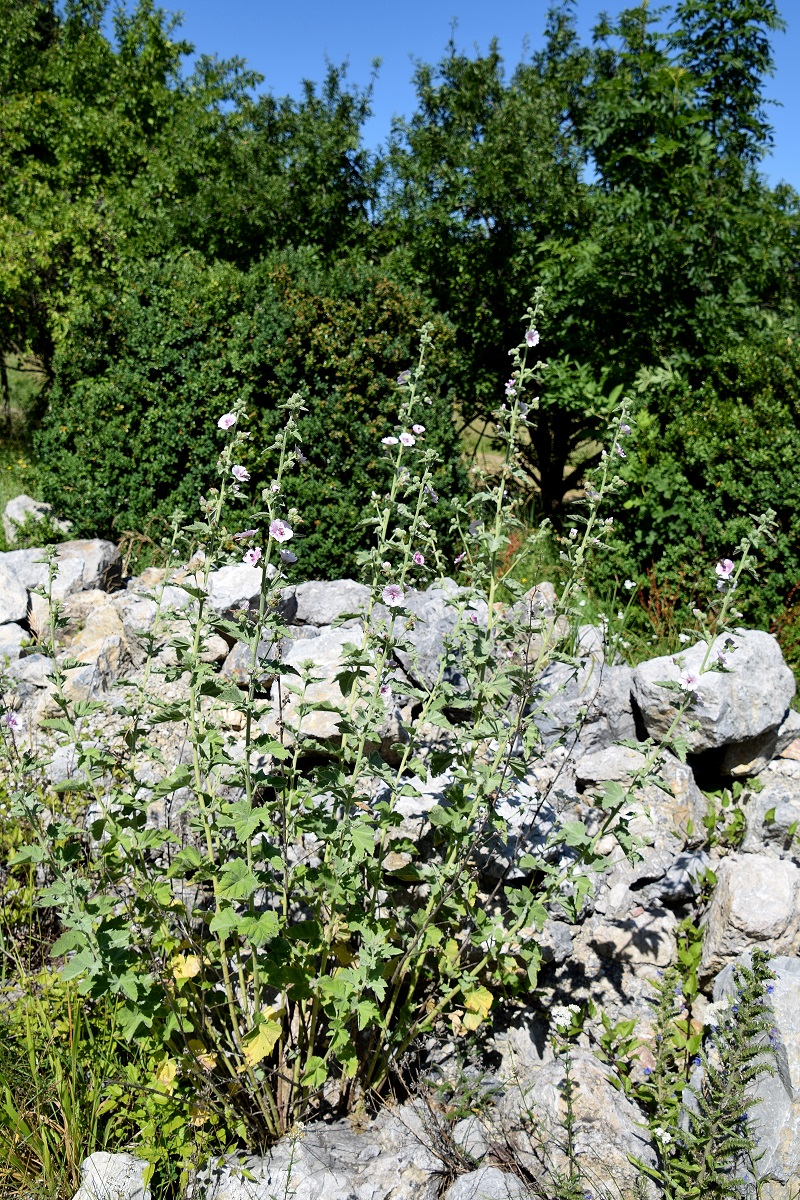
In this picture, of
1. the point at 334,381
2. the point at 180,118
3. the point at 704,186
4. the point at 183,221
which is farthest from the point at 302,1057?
the point at 180,118

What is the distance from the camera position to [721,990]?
9.89 feet

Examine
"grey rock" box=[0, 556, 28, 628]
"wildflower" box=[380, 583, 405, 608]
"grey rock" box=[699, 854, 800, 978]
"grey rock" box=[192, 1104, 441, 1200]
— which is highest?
"wildflower" box=[380, 583, 405, 608]

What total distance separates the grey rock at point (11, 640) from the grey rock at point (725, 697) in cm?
338

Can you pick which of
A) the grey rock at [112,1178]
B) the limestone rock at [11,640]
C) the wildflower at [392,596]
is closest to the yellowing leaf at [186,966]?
the grey rock at [112,1178]

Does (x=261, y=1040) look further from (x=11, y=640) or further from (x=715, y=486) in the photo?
(x=715, y=486)

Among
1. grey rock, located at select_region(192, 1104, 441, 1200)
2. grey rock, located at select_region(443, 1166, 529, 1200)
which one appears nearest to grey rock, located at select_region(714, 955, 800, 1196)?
grey rock, located at select_region(443, 1166, 529, 1200)

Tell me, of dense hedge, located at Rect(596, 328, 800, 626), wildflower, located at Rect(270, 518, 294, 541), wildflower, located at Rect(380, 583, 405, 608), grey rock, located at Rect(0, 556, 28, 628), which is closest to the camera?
wildflower, located at Rect(270, 518, 294, 541)

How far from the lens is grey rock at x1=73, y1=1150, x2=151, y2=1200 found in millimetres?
2289

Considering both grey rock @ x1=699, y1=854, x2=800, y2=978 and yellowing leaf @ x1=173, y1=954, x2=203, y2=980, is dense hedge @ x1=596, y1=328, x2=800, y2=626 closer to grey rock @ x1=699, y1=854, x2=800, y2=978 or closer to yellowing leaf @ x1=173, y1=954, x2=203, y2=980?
grey rock @ x1=699, y1=854, x2=800, y2=978

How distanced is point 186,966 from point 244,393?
3.99m

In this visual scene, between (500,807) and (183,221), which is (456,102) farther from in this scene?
(500,807)

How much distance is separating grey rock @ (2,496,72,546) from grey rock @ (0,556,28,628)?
1.25m

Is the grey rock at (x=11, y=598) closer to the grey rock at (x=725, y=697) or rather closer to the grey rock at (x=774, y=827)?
the grey rock at (x=725, y=697)

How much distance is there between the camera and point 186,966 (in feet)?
8.75
